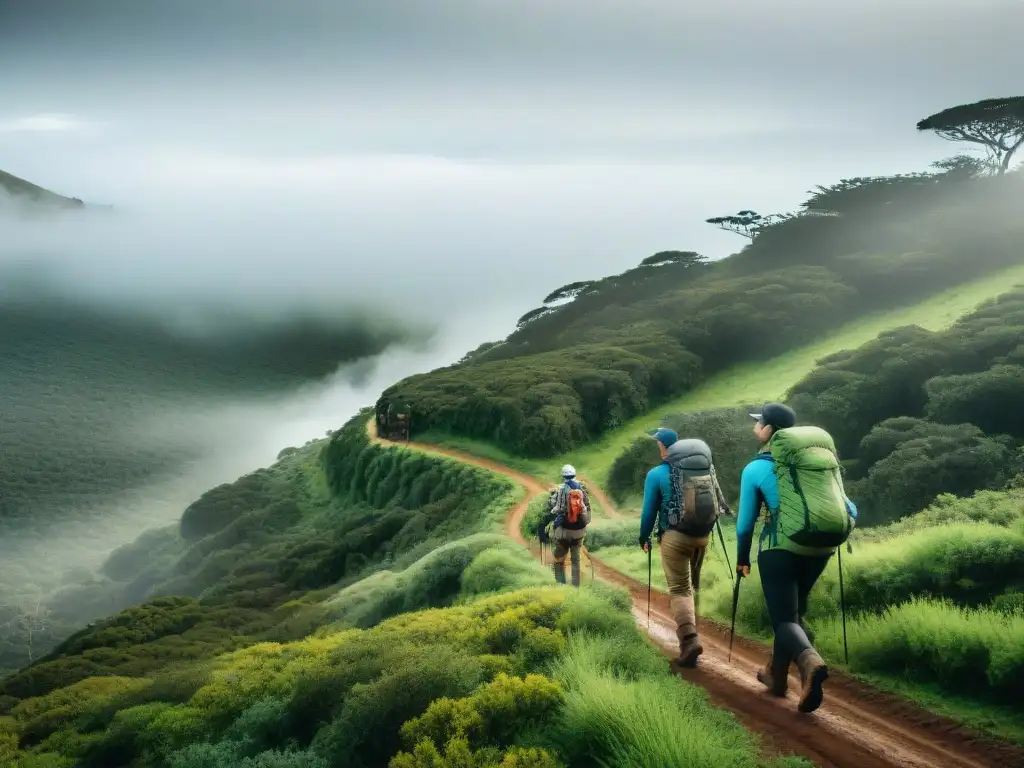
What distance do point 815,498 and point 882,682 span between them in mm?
2329

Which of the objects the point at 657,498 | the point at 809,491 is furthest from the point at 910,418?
the point at 809,491

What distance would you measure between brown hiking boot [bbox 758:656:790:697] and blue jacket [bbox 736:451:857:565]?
94 cm

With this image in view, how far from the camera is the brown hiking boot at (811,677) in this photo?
556cm

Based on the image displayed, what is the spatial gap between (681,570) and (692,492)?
0.83 meters

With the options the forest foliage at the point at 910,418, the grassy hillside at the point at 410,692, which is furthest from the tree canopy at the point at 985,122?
the grassy hillside at the point at 410,692

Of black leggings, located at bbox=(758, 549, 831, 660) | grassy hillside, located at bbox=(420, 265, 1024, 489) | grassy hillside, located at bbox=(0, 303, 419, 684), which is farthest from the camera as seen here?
grassy hillside, located at bbox=(0, 303, 419, 684)

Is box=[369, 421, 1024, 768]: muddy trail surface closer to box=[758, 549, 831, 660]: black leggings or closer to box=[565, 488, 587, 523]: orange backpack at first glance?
box=[758, 549, 831, 660]: black leggings

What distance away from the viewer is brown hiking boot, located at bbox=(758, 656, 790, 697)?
20.1 feet

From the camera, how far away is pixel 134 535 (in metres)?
77.2

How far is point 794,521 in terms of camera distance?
5.59m

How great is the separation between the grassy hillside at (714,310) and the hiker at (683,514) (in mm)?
26614

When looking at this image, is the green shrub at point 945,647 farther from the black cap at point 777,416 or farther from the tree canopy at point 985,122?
the tree canopy at point 985,122

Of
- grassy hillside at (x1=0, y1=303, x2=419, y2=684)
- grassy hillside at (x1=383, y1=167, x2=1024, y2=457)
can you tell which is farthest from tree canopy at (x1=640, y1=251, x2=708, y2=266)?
grassy hillside at (x1=0, y1=303, x2=419, y2=684)

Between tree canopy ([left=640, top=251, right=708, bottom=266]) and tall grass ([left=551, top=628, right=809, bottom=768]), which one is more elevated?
tree canopy ([left=640, top=251, right=708, bottom=266])
